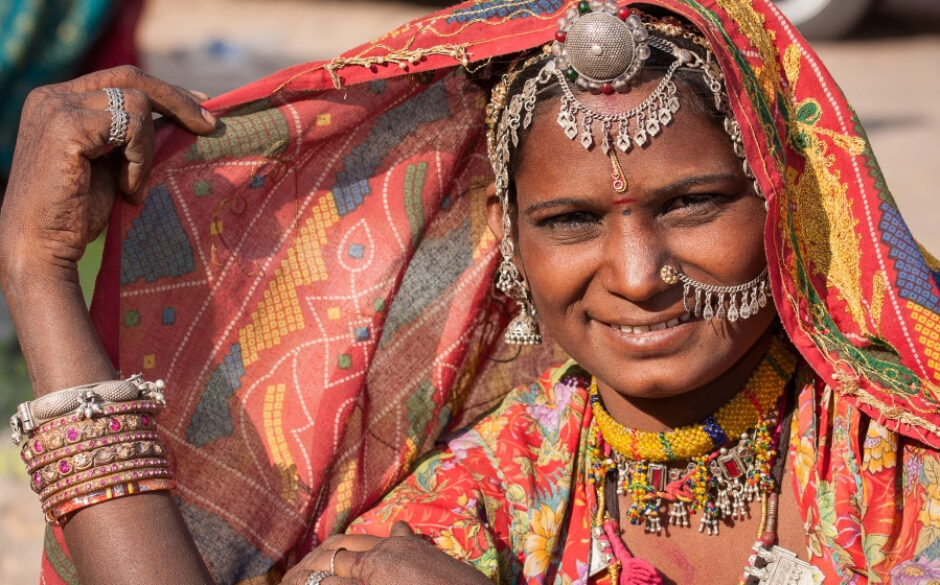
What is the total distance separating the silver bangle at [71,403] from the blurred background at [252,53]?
2.25 meters

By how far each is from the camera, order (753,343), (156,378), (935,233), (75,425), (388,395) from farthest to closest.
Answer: (935,233), (388,395), (156,378), (753,343), (75,425)

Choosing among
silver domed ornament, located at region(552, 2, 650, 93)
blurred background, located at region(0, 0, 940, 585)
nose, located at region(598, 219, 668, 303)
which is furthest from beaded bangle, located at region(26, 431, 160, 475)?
blurred background, located at region(0, 0, 940, 585)

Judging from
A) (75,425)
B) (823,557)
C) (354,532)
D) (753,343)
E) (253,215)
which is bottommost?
(823,557)

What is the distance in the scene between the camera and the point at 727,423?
2.44 m

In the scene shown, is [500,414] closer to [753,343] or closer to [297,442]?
[297,442]

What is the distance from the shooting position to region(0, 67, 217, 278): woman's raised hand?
2301 mm

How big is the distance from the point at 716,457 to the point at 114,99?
1502 millimetres

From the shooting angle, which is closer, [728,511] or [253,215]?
[728,511]

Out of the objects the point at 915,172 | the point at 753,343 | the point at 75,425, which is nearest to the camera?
the point at 75,425

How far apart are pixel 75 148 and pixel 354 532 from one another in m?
1.05

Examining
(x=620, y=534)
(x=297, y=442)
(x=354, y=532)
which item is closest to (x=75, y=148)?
(x=297, y=442)

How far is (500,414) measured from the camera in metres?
2.75

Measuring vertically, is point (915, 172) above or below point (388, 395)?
above

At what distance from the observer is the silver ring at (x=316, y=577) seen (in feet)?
7.28
